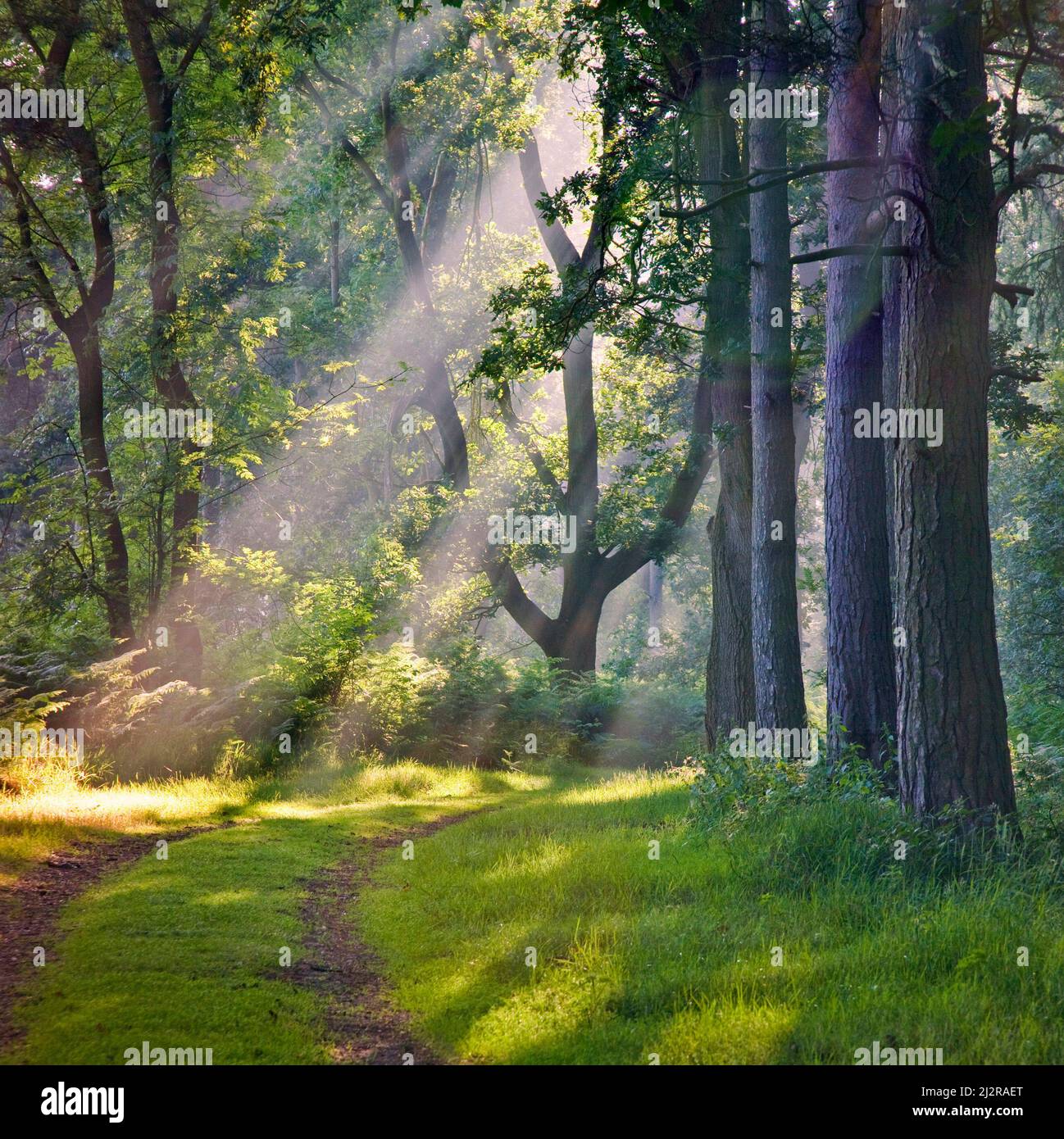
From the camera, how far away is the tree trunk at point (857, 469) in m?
9.99

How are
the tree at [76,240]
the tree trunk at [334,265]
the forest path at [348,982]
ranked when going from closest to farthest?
1. the forest path at [348,982]
2. the tree at [76,240]
3. the tree trunk at [334,265]

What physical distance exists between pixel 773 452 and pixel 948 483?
13.5 feet

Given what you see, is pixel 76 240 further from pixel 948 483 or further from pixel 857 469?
pixel 948 483

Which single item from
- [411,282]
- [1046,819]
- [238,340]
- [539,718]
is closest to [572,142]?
[411,282]

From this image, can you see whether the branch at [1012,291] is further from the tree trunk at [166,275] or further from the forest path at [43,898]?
the tree trunk at [166,275]

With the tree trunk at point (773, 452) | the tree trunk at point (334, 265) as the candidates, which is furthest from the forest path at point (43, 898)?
the tree trunk at point (334, 265)

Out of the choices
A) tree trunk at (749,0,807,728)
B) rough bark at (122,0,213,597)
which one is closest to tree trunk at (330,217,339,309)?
rough bark at (122,0,213,597)

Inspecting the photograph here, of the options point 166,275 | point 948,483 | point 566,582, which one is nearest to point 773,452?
point 948,483

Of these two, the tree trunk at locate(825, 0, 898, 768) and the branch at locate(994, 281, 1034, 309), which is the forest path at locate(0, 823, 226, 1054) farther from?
the branch at locate(994, 281, 1034, 309)

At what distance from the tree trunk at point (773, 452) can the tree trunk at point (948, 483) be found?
358cm

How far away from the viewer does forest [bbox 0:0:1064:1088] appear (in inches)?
215

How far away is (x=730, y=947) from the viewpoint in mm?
5750

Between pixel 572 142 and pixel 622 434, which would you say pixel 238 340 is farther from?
pixel 572 142

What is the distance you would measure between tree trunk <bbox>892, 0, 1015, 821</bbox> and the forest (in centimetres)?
4
